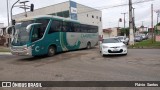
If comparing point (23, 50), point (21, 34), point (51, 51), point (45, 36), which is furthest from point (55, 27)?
point (23, 50)

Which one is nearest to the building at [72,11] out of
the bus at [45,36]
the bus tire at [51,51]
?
the bus at [45,36]

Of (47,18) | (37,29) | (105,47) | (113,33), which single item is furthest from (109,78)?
(113,33)

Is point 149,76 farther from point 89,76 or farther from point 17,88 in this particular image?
point 17,88

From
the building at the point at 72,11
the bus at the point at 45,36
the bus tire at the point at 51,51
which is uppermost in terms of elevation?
the building at the point at 72,11

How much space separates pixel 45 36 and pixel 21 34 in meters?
1.94

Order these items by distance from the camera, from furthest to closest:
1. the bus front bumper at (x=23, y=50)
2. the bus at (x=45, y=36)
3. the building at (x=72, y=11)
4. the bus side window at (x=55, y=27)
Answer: the building at (x=72, y=11), the bus side window at (x=55, y=27), the bus at (x=45, y=36), the bus front bumper at (x=23, y=50)

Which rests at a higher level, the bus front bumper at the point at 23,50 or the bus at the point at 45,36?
the bus at the point at 45,36

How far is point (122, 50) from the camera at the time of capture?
14.7 meters

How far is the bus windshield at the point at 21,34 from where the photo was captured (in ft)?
49.7

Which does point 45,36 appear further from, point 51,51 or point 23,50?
point 23,50

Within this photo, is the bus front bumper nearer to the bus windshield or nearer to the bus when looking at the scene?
the bus

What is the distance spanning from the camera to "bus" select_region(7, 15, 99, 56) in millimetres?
15117

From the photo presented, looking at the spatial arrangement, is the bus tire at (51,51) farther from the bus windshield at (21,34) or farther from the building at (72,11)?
the building at (72,11)

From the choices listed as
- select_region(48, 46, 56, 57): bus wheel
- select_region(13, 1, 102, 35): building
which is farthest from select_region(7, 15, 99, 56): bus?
select_region(13, 1, 102, 35): building
